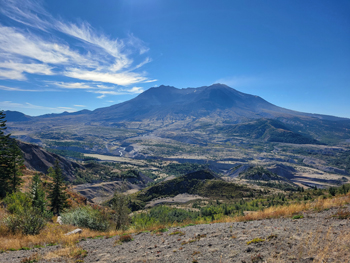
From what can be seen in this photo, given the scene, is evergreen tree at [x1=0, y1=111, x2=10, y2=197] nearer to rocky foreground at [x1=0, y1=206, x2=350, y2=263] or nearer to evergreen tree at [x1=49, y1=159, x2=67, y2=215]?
evergreen tree at [x1=49, y1=159, x2=67, y2=215]

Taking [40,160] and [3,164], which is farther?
[40,160]

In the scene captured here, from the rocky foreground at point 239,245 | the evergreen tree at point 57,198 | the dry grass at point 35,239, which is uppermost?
the rocky foreground at point 239,245

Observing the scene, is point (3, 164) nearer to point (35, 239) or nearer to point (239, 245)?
point (35, 239)

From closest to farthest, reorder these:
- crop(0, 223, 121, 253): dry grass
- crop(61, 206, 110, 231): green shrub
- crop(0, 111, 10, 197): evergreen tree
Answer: crop(0, 223, 121, 253): dry grass → crop(61, 206, 110, 231): green shrub → crop(0, 111, 10, 197): evergreen tree

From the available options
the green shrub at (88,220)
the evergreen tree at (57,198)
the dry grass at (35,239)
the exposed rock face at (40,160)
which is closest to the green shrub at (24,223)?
the dry grass at (35,239)

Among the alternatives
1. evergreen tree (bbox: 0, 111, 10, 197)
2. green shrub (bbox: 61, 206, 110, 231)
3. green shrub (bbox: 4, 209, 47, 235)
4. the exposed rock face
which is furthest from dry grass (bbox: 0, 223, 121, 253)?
the exposed rock face

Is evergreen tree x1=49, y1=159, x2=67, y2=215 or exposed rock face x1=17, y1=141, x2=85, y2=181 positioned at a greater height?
evergreen tree x1=49, y1=159, x2=67, y2=215

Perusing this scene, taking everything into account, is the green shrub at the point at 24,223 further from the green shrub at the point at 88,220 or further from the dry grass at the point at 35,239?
the green shrub at the point at 88,220

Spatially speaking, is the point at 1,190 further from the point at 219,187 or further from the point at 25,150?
the point at 25,150

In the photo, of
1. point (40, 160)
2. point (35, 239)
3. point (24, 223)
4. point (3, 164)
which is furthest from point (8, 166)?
point (40, 160)

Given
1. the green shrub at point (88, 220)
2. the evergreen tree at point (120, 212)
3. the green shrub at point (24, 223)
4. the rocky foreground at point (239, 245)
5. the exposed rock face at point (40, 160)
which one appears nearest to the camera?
the rocky foreground at point (239, 245)
